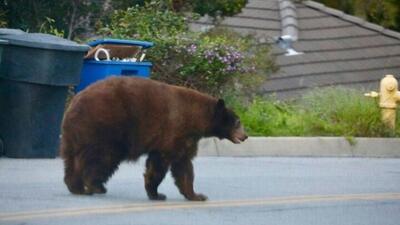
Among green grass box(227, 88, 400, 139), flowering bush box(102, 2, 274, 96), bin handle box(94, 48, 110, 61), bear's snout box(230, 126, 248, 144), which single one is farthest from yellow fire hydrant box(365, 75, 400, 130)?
bear's snout box(230, 126, 248, 144)

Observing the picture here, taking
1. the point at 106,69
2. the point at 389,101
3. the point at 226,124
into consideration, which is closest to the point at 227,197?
the point at 226,124

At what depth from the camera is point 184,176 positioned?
1120 centimetres

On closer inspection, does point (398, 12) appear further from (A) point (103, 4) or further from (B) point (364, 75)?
(A) point (103, 4)

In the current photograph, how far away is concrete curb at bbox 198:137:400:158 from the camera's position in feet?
53.1

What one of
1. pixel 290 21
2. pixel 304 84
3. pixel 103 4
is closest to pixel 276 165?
pixel 103 4

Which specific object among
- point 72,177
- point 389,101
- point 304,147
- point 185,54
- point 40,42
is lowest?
point 304,147

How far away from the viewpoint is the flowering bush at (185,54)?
687 inches

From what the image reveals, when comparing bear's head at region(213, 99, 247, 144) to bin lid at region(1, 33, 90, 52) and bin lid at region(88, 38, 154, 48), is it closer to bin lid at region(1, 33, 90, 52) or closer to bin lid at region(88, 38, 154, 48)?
bin lid at region(1, 33, 90, 52)

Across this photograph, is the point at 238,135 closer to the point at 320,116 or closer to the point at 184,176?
the point at 184,176

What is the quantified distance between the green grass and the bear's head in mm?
5333

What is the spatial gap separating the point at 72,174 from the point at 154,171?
77 cm

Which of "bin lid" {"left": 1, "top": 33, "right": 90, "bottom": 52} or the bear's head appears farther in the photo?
"bin lid" {"left": 1, "top": 33, "right": 90, "bottom": 52}

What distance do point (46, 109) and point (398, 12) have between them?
13391mm

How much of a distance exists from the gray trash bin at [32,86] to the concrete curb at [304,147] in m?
2.37
